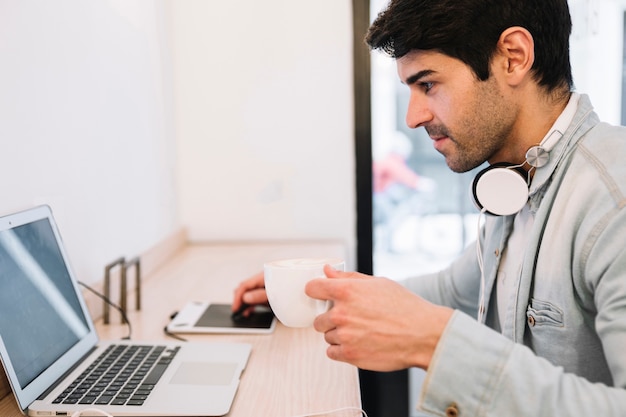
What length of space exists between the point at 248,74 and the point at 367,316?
1.61 m

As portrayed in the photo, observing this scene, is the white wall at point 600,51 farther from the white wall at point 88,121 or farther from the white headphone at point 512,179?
the white wall at point 88,121

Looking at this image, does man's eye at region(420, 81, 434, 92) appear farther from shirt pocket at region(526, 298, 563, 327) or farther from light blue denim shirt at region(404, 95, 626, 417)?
shirt pocket at region(526, 298, 563, 327)

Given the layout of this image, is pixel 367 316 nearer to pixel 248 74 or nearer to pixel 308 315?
pixel 308 315

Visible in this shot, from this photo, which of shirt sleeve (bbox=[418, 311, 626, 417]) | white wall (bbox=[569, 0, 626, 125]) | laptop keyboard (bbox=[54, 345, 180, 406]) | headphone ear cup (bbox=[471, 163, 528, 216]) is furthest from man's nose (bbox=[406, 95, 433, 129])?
white wall (bbox=[569, 0, 626, 125])

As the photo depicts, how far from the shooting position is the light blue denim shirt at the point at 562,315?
0.66 meters

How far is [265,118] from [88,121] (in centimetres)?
89

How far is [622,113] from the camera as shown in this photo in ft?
7.39

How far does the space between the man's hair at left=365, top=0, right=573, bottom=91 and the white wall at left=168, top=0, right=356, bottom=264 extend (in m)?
1.19

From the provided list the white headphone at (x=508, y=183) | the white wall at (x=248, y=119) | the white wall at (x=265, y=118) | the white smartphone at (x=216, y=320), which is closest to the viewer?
the white headphone at (x=508, y=183)

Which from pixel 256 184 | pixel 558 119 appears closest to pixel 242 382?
pixel 558 119

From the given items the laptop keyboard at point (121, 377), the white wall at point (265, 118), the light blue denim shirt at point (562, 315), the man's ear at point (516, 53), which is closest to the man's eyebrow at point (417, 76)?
the man's ear at point (516, 53)

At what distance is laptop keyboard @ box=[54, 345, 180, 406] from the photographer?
0.80 m

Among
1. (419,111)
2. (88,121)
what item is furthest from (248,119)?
(419,111)

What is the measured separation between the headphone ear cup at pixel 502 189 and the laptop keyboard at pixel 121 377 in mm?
604
